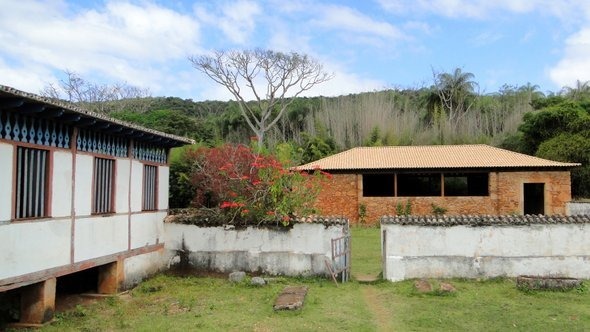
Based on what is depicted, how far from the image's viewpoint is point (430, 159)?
27281 mm

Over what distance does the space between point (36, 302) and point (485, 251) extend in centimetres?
937

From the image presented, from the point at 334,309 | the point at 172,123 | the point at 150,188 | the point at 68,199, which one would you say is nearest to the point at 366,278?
the point at 334,309

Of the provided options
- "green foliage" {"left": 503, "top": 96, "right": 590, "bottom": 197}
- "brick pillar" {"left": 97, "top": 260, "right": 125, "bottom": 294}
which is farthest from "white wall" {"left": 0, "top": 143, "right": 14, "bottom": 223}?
"green foliage" {"left": 503, "top": 96, "right": 590, "bottom": 197}

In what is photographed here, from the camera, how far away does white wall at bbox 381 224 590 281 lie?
39.5 ft

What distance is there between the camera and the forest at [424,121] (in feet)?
102

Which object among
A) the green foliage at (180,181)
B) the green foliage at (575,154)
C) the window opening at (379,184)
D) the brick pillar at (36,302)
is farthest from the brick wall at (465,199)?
the brick pillar at (36,302)

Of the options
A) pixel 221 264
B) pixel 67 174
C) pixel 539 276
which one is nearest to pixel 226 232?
pixel 221 264

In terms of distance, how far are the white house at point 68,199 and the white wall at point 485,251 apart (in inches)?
230

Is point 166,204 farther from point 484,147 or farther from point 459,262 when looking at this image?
point 484,147

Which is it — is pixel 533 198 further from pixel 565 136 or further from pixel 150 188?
pixel 150 188

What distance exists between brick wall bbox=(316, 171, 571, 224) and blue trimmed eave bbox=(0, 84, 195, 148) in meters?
15.2

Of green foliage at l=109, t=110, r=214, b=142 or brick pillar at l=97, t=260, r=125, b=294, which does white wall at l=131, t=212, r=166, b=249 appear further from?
green foliage at l=109, t=110, r=214, b=142

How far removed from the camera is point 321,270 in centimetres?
1245

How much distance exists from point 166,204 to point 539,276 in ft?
30.3
